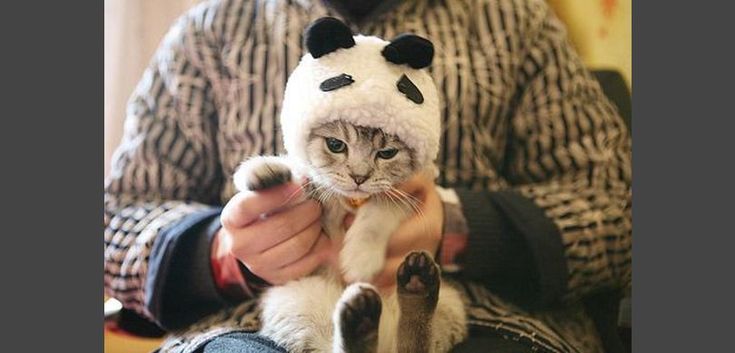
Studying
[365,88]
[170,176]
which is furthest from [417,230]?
[170,176]

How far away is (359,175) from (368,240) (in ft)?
0.22

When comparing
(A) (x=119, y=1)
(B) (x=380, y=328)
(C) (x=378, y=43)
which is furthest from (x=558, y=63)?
(A) (x=119, y=1)

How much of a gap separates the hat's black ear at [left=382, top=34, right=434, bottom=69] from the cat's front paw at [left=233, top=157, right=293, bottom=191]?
0.13 meters

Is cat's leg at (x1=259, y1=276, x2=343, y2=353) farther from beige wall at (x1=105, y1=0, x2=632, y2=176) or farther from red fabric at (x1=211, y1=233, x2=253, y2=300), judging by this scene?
beige wall at (x1=105, y1=0, x2=632, y2=176)

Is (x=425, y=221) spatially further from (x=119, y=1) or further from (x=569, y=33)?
(x=119, y=1)

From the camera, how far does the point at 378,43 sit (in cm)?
75

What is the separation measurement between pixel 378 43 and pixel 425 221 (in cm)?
16

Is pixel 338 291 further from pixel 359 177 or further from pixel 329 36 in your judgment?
pixel 329 36

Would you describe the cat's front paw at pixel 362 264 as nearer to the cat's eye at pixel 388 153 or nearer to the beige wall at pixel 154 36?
the cat's eye at pixel 388 153

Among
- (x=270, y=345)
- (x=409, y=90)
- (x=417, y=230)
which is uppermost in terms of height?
(x=409, y=90)

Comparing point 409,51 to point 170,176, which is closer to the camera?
point 409,51

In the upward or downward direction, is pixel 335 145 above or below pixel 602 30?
below

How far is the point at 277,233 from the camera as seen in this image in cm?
79

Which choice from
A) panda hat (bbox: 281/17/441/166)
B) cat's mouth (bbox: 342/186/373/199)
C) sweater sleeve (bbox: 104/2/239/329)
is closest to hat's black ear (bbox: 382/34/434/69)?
panda hat (bbox: 281/17/441/166)
